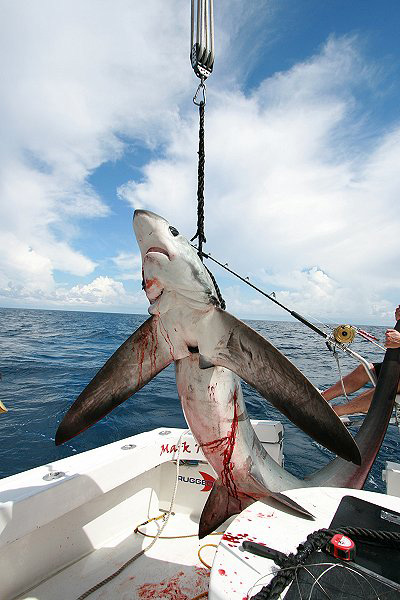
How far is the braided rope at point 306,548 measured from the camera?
122cm

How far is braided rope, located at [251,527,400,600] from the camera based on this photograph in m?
1.22

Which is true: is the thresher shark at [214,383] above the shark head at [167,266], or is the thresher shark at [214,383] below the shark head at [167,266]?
below

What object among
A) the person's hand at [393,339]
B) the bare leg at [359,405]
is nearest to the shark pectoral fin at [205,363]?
the person's hand at [393,339]

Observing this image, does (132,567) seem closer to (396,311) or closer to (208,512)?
(208,512)

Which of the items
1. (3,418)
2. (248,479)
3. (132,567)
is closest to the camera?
(248,479)

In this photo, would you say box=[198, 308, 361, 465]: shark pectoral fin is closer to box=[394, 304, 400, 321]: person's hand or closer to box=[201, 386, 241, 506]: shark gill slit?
box=[201, 386, 241, 506]: shark gill slit

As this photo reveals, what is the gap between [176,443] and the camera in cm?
402

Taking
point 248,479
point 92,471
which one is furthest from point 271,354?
point 92,471

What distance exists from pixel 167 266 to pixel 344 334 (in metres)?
2.57

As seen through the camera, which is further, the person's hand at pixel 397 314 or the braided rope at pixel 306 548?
the person's hand at pixel 397 314

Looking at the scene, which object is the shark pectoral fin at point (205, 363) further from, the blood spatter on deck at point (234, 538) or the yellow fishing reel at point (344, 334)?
the yellow fishing reel at point (344, 334)

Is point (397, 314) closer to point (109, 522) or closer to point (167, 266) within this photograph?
point (167, 266)

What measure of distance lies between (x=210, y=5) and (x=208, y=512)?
204 inches

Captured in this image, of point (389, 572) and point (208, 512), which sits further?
point (208, 512)
